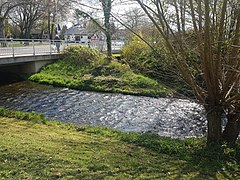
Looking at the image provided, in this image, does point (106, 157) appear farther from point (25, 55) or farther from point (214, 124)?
point (25, 55)

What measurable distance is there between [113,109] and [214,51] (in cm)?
731

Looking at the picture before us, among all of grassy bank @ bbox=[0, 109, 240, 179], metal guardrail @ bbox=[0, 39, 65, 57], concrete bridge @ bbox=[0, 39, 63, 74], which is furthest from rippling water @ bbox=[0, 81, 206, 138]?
metal guardrail @ bbox=[0, 39, 65, 57]

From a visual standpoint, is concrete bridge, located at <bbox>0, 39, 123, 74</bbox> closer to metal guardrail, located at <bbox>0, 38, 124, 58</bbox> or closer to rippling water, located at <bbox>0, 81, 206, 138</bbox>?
metal guardrail, located at <bbox>0, 38, 124, 58</bbox>

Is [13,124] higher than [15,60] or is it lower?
lower

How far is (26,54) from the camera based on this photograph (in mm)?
19641

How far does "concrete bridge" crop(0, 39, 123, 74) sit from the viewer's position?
59.3 ft

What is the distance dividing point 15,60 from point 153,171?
1543 cm

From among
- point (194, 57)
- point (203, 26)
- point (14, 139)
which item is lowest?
point (14, 139)

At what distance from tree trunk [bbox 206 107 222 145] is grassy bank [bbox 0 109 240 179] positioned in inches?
12.0

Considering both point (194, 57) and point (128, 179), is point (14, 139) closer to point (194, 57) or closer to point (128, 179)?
point (128, 179)

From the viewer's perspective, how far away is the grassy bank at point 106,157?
171 inches

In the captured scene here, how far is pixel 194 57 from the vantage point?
6914mm

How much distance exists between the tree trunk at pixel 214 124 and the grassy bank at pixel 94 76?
8.20 m

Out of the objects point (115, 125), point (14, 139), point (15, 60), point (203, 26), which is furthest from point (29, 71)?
point (203, 26)
